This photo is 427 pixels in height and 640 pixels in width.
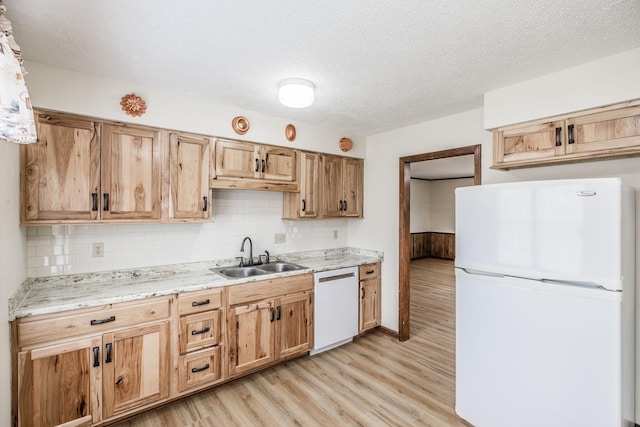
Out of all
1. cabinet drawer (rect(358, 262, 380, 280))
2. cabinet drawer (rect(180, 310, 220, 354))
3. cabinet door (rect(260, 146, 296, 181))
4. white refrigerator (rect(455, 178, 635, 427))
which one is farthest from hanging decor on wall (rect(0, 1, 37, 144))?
cabinet drawer (rect(358, 262, 380, 280))

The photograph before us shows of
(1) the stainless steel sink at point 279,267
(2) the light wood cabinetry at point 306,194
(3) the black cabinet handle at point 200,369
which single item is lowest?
(3) the black cabinet handle at point 200,369

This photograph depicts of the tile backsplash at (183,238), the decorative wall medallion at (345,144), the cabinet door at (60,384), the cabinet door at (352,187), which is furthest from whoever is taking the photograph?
the cabinet door at (352,187)

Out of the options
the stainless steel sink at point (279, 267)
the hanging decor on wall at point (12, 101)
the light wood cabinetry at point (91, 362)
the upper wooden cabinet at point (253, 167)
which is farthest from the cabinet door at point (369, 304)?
the hanging decor on wall at point (12, 101)

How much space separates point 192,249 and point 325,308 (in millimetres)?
1478

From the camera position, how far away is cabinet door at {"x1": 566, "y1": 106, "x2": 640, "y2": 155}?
1845mm

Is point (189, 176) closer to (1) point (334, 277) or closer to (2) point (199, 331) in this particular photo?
(2) point (199, 331)

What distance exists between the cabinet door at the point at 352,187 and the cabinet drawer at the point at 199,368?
2.14 meters

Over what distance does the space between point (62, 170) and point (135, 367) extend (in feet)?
4.88

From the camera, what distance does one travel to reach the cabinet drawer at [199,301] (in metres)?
2.36

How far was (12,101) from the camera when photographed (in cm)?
108

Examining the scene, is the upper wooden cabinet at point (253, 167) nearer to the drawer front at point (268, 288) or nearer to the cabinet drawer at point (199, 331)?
the drawer front at point (268, 288)

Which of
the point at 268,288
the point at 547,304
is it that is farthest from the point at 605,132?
the point at 268,288

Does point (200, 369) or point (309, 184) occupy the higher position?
point (309, 184)

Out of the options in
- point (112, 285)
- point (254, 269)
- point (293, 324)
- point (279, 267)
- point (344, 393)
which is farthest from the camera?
point (279, 267)
